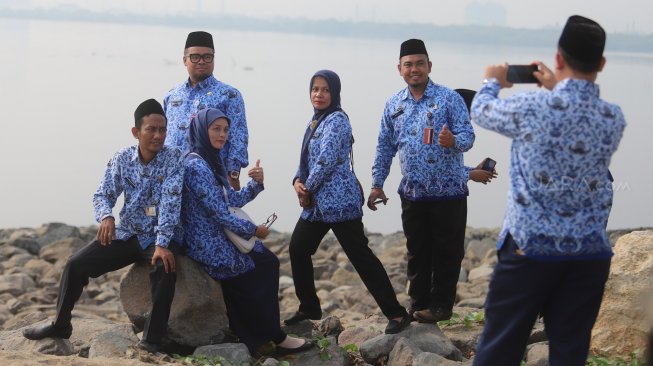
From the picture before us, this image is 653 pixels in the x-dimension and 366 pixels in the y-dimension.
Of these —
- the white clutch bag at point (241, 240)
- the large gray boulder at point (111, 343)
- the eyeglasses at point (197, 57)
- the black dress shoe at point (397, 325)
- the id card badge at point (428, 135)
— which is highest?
the eyeglasses at point (197, 57)

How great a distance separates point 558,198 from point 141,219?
3.01m

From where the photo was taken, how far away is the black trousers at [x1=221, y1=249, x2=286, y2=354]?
6.77m

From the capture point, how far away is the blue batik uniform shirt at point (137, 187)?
6531mm

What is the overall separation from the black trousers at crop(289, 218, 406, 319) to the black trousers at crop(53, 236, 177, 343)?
2.98ft

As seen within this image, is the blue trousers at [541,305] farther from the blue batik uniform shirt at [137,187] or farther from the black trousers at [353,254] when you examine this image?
the blue batik uniform shirt at [137,187]

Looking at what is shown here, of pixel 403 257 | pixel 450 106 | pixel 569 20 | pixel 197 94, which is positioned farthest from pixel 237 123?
pixel 403 257

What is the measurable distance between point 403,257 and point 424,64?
24.6ft

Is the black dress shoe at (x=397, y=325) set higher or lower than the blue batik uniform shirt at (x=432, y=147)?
lower

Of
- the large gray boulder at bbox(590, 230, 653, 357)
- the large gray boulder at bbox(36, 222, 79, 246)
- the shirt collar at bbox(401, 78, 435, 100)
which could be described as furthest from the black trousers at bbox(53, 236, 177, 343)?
the large gray boulder at bbox(36, 222, 79, 246)

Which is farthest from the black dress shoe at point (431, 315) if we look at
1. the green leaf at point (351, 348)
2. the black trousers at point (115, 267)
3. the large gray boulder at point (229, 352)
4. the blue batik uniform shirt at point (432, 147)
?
the black trousers at point (115, 267)

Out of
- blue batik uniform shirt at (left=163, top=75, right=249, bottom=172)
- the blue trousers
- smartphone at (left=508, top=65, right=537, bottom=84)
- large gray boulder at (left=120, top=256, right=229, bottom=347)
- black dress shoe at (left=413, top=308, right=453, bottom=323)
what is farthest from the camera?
blue batik uniform shirt at (left=163, top=75, right=249, bottom=172)

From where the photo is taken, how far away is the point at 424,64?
6973 mm

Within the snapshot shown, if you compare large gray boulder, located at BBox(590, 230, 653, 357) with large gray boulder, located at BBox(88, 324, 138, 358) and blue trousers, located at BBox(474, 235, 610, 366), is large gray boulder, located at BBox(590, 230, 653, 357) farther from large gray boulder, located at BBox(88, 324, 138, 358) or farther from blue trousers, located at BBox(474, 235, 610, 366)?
large gray boulder, located at BBox(88, 324, 138, 358)

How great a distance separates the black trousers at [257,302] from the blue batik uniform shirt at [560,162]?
101 inches
